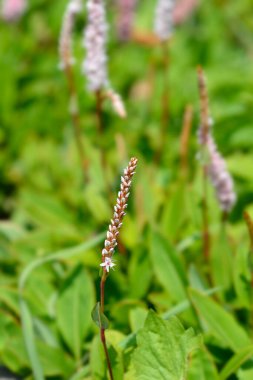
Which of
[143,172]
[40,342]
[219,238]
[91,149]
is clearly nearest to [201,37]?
[91,149]

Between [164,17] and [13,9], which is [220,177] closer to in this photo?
[164,17]

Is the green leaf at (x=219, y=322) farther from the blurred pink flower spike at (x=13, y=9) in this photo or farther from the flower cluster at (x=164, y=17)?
the blurred pink flower spike at (x=13, y=9)

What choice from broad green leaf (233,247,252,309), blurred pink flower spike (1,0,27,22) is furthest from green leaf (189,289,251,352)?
blurred pink flower spike (1,0,27,22)

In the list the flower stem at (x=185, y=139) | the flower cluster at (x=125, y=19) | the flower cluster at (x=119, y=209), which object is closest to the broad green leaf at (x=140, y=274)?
the flower stem at (x=185, y=139)

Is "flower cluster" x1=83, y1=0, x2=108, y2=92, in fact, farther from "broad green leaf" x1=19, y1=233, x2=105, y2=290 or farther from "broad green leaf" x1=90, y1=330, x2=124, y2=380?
"broad green leaf" x1=90, y1=330, x2=124, y2=380

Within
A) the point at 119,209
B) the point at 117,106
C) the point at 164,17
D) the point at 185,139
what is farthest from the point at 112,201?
the point at 119,209
